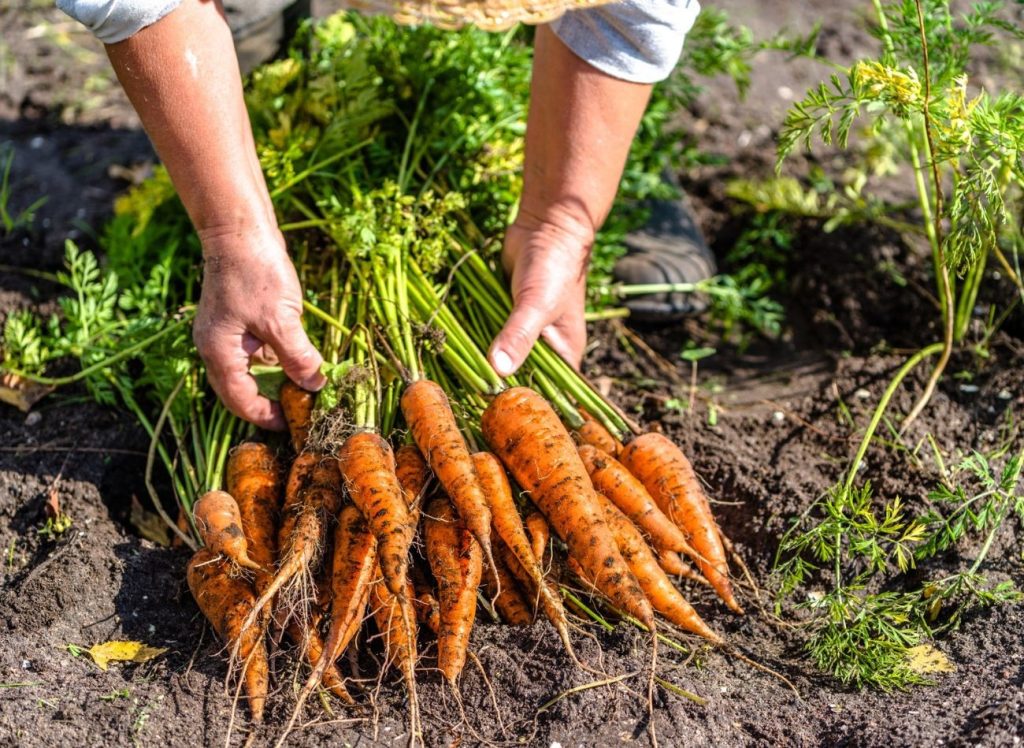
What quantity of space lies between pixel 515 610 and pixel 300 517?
52 centimetres

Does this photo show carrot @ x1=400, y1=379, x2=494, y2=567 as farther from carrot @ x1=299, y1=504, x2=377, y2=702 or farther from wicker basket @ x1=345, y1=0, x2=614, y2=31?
wicker basket @ x1=345, y1=0, x2=614, y2=31

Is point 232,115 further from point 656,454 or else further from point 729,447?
point 729,447

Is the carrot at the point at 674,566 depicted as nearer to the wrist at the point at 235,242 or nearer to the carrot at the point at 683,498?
the carrot at the point at 683,498

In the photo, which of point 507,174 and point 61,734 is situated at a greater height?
point 507,174

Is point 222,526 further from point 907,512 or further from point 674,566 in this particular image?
point 907,512

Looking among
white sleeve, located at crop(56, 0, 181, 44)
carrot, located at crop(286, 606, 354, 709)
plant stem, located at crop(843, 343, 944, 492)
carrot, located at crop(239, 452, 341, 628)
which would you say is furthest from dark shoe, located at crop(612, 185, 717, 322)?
white sleeve, located at crop(56, 0, 181, 44)

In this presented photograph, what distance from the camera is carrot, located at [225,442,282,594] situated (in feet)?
7.13

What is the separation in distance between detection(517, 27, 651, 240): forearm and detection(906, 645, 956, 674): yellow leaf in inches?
49.1

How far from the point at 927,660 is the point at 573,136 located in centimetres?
141

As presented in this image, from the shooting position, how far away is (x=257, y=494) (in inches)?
87.4

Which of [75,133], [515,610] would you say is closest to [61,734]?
[515,610]

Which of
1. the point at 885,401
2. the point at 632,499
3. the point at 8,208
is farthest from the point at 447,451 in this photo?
the point at 8,208

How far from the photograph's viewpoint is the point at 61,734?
1.79 meters

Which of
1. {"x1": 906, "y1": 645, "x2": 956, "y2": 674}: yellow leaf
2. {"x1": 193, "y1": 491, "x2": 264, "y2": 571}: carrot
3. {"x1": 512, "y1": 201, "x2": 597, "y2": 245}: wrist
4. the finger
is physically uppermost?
{"x1": 512, "y1": 201, "x2": 597, "y2": 245}: wrist
